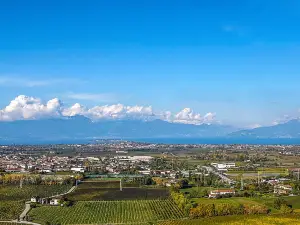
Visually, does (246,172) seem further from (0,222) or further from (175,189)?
(0,222)

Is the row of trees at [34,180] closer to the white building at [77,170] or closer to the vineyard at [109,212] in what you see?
the white building at [77,170]

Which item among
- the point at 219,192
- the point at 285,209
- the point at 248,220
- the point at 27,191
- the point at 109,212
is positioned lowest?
the point at 109,212

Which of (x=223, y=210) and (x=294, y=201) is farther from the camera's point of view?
(x=294, y=201)

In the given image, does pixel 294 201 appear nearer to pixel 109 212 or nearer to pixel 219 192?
pixel 219 192

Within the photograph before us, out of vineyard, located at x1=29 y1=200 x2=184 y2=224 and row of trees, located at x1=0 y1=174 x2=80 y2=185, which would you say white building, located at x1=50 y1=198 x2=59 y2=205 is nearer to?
vineyard, located at x1=29 y1=200 x2=184 y2=224

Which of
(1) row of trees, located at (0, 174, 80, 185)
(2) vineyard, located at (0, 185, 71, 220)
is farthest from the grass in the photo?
(1) row of trees, located at (0, 174, 80, 185)

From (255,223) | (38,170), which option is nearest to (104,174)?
(38,170)

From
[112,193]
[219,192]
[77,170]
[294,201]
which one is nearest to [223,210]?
[219,192]
